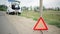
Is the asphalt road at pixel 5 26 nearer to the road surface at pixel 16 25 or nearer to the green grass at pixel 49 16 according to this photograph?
the road surface at pixel 16 25

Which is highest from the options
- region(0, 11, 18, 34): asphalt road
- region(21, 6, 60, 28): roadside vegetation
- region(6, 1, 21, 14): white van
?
region(6, 1, 21, 14): white van

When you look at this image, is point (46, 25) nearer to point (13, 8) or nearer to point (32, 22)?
point (32, 22)

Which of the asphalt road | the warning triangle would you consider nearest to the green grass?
the warning triangle

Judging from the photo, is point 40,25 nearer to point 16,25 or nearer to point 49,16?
point 49,16

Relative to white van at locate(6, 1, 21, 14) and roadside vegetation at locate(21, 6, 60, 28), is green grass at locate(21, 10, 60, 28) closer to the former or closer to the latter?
roadside vegetation at locate(21, 6, 60, 28)

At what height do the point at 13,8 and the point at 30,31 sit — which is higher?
the point at 13,8

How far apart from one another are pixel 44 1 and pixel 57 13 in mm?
356

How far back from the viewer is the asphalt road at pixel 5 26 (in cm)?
409

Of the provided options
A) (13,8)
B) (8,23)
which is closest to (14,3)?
(13,8)

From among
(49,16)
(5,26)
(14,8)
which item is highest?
(14,8)

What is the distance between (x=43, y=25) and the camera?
4.09 metres

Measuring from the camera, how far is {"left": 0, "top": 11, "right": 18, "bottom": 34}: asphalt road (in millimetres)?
4086

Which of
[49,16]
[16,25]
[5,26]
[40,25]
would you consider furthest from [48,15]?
[5,26]

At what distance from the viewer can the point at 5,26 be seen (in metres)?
4.11
